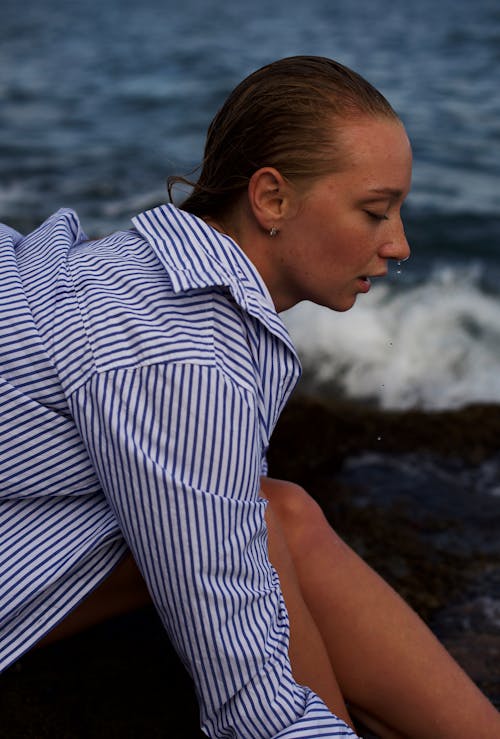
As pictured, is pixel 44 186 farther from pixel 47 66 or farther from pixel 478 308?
pixel 47 66

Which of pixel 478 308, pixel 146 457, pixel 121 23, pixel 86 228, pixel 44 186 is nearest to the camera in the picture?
pixel 146 457

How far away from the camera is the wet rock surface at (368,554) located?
7.13 ft

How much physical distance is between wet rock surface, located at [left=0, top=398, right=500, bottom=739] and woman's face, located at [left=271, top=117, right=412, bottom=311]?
36.6 inches

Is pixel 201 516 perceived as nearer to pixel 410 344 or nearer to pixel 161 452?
pixel 161 452

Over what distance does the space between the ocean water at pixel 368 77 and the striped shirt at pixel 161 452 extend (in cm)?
199

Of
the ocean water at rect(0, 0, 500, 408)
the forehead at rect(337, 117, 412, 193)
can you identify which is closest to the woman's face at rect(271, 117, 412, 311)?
the forehead at rect(337, 117, 412, 193)

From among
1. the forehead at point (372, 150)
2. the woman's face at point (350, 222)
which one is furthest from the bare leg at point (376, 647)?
the forehead at point (372, 150)

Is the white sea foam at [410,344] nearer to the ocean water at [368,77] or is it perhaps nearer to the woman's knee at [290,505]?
the ocean water at [368,77]

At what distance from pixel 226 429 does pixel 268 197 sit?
0.55 m

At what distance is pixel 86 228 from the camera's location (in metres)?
6.48

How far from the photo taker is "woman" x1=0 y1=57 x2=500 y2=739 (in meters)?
1.62

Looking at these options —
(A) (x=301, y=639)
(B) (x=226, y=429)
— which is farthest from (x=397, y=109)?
(B) (x=226, y=429)

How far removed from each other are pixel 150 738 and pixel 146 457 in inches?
32.6

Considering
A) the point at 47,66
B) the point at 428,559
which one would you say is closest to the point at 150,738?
the point at 428,559
